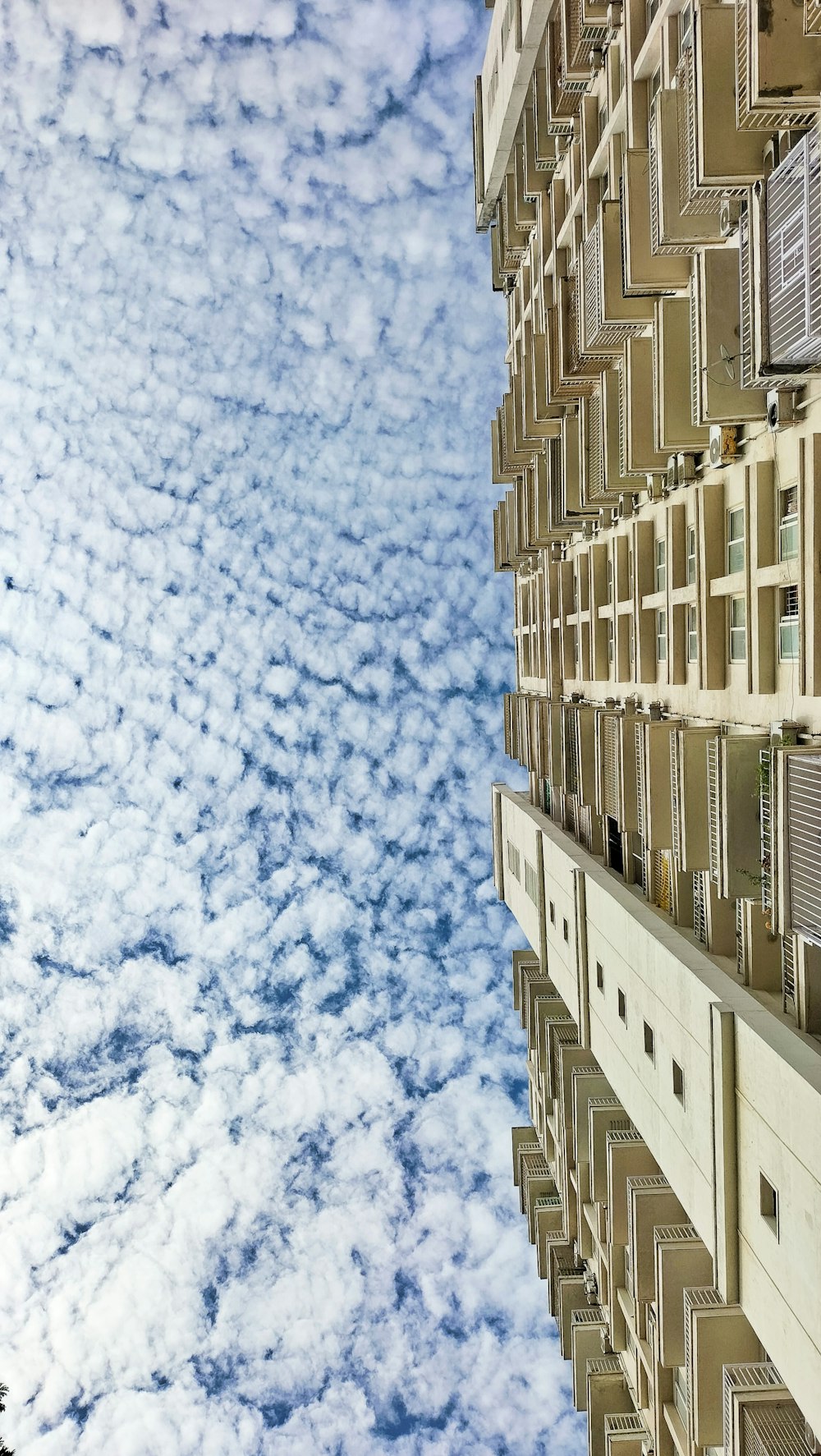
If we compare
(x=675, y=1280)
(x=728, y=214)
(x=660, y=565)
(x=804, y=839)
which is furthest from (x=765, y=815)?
(x=675, y=1280)

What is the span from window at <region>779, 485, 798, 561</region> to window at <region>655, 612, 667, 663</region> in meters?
6.79

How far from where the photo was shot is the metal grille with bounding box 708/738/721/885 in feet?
55.6

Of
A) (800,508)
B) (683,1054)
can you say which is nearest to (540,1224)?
(683,1054)

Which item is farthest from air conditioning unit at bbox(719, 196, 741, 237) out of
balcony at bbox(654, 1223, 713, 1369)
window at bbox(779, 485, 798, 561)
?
balcony at bbox(654, 1223, 713, 1369)

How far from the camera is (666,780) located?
20.3 metres

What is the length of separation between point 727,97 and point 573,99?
16.7 meters

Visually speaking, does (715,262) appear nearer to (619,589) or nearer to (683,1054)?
(619,589)

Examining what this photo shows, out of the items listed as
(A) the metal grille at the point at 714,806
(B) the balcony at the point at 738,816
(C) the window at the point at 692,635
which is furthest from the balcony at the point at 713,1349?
(C) the window at the point at 692,635

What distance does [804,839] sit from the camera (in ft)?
43.5

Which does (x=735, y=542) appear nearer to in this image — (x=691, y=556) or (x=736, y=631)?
(x=736, y=631)

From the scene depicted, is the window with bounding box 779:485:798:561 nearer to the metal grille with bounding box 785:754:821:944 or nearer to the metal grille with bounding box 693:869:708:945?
the metal grille with bounding box 785:754:821:944

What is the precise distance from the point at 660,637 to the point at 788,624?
765cm

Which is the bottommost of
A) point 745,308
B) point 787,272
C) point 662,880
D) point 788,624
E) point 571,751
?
point 662,880

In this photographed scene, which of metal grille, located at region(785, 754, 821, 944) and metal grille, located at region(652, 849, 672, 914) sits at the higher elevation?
metal grille, located at region(785, 754, 821, 944)
